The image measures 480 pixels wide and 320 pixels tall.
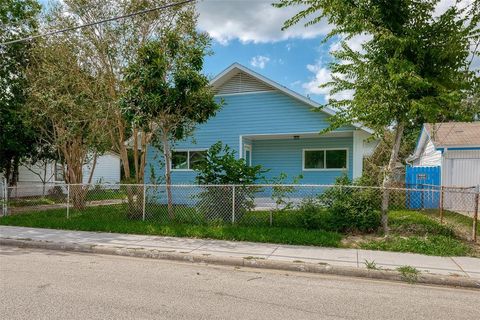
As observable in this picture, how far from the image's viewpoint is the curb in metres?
5.72

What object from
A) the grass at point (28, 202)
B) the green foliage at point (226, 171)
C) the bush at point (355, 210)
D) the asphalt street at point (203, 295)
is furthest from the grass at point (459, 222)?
the grass at point (28, 202)

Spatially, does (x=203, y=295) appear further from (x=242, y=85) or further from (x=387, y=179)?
(x=242, y=85)

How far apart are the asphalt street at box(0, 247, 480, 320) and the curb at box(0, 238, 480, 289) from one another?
0.66 ft

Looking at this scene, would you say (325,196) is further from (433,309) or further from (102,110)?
(102,110)

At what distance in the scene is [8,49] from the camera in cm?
1655

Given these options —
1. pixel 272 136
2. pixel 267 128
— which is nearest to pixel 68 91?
pixel 267 128

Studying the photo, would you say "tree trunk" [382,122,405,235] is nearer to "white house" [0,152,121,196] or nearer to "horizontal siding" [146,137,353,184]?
"horizontal siding" [146,137,353,184]

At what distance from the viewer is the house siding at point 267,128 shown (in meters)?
14.5

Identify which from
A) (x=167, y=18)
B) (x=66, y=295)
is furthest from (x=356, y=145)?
(x=66, y=295)

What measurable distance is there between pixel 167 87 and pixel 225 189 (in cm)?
314

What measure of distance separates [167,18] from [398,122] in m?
7.66

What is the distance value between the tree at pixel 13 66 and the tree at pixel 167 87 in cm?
905

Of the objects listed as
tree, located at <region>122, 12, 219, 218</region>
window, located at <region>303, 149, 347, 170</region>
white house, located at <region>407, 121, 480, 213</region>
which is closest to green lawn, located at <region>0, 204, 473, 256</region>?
tree, located at <region>122, 12, 219, 218</region>

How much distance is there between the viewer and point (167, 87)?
9.52 m
